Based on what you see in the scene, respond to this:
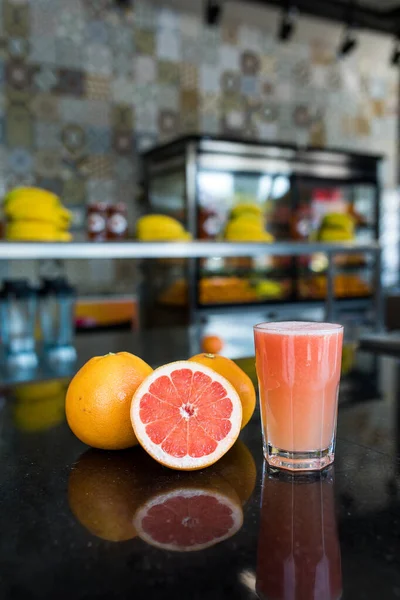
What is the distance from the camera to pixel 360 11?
4.03 meters

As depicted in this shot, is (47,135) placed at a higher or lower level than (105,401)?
higher

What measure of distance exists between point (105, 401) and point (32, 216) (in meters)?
0.93

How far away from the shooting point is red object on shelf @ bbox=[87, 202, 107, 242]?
1.56 m

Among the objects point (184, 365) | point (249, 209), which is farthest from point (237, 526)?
point (249, 209)

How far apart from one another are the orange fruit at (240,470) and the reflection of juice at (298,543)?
0.02 meters

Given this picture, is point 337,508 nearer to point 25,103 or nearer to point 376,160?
point 25,103

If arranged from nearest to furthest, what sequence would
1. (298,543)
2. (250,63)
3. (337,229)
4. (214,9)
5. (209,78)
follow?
(298,543) → (337,229) → (214,9) → (209,78) → (250,63)

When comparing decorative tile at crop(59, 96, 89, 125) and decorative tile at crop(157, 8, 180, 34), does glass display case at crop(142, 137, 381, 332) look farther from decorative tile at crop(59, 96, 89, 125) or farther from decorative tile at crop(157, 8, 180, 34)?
decorative tile at crop(157, 8, 180, 34)

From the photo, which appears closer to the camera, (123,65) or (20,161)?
(20,161)

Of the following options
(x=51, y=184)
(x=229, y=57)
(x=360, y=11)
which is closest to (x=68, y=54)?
(x=51, y=184)

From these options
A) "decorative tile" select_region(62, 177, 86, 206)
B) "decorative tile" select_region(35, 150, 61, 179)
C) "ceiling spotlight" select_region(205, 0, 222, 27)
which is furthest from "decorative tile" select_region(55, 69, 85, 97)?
"ceiling spotlight" select_region(205, 0, 222, 27)

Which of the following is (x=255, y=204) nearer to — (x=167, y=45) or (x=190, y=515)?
(x=167, y=45)

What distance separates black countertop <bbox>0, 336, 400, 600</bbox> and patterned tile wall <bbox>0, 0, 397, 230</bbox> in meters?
3.48

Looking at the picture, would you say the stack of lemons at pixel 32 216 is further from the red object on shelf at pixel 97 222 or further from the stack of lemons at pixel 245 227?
the stack of lemons at pixel 245 227
